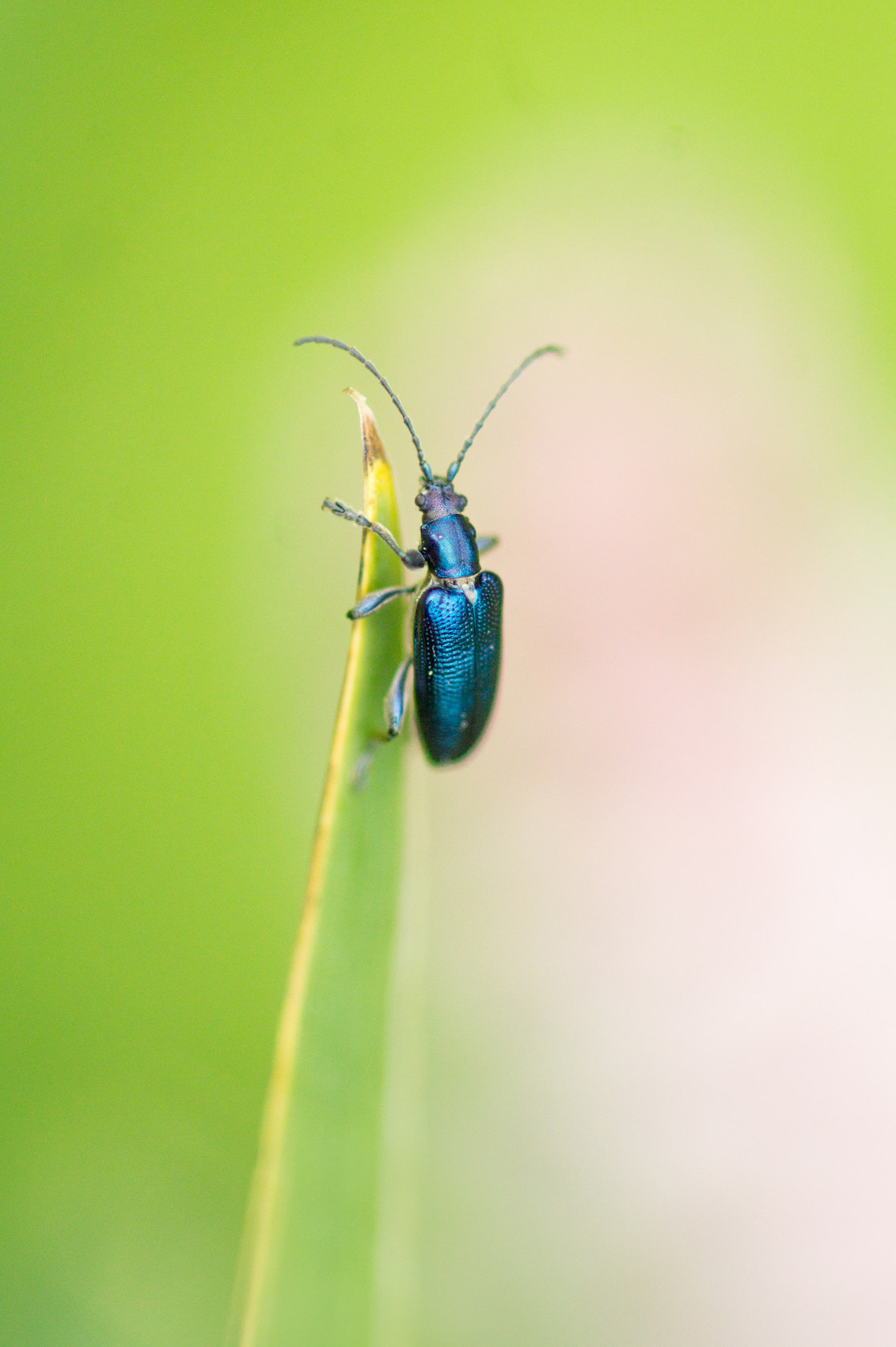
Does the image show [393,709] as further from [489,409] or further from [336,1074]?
[489,409]

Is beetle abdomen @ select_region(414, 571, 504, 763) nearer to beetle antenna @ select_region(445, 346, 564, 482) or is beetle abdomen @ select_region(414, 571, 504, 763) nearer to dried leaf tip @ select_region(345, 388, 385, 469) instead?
beetle antenna @ select_region(445, 346, 564, 482)

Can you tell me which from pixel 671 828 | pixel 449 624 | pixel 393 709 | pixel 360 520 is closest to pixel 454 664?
pixel 449 624

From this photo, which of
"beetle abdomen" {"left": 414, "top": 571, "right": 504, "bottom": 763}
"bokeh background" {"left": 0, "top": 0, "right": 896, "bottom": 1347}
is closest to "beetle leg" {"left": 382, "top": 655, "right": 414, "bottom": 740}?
"beetle abdomen" {"left": 414, "top": 571, "right": 504, "bottom": 763}

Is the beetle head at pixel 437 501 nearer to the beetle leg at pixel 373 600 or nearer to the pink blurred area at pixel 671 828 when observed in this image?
the pink blurred area at pixel 671 828

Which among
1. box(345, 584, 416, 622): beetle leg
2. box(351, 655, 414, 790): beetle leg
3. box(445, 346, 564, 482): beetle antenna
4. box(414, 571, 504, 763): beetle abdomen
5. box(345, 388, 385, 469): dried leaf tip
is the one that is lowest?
box(351, 655, 414, 790): beetle leg

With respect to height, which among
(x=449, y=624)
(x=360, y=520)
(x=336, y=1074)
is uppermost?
(x=360, y=520)

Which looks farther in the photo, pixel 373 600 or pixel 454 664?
pixel 454 664
